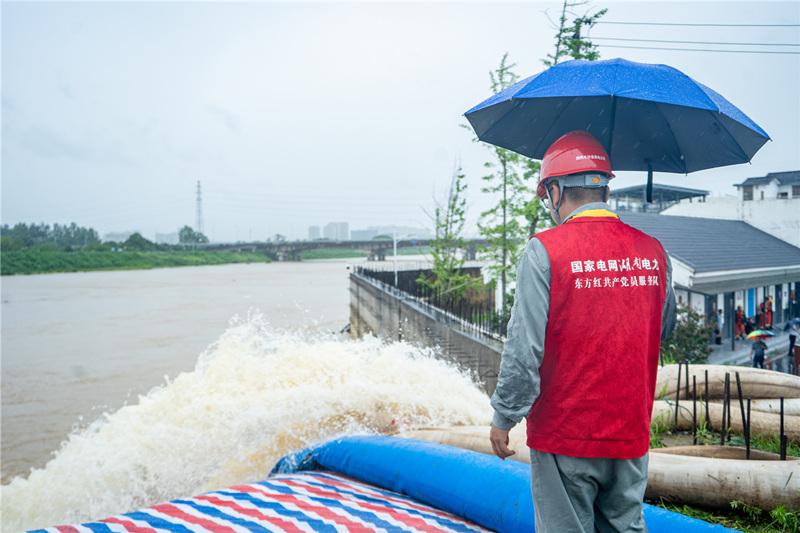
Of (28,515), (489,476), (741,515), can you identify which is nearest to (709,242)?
(741,515)

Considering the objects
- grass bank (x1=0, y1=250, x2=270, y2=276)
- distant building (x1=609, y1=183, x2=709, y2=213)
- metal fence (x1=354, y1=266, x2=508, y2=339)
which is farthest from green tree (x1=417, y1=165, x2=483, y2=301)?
grass bank (x1=0, y1=250, x2=270, y2=276)

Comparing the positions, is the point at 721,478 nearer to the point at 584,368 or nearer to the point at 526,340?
the point at 584,368

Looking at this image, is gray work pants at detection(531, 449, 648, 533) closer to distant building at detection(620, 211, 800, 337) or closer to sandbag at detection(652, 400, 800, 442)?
sandbag at detection(652, 400, 800, 442)

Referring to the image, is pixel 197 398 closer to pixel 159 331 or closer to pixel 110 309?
pixel 159 331

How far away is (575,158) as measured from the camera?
1880mm

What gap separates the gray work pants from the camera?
1767 mm

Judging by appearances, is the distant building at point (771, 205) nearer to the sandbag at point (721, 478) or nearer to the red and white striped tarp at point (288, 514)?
the sandbag at point (721, 478)

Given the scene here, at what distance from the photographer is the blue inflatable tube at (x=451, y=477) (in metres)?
2.64

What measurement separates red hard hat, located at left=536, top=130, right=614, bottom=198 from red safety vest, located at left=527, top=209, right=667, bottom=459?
20 centimetres

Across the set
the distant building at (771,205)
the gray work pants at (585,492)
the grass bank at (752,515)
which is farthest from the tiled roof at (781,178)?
A: the gray work pants at (585,492)

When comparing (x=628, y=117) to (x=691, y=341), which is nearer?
(x=628, y=117)

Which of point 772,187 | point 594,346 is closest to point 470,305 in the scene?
point 772,187

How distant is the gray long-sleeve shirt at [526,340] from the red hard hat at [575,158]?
311 millimetres

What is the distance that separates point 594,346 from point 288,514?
83.5 inches
